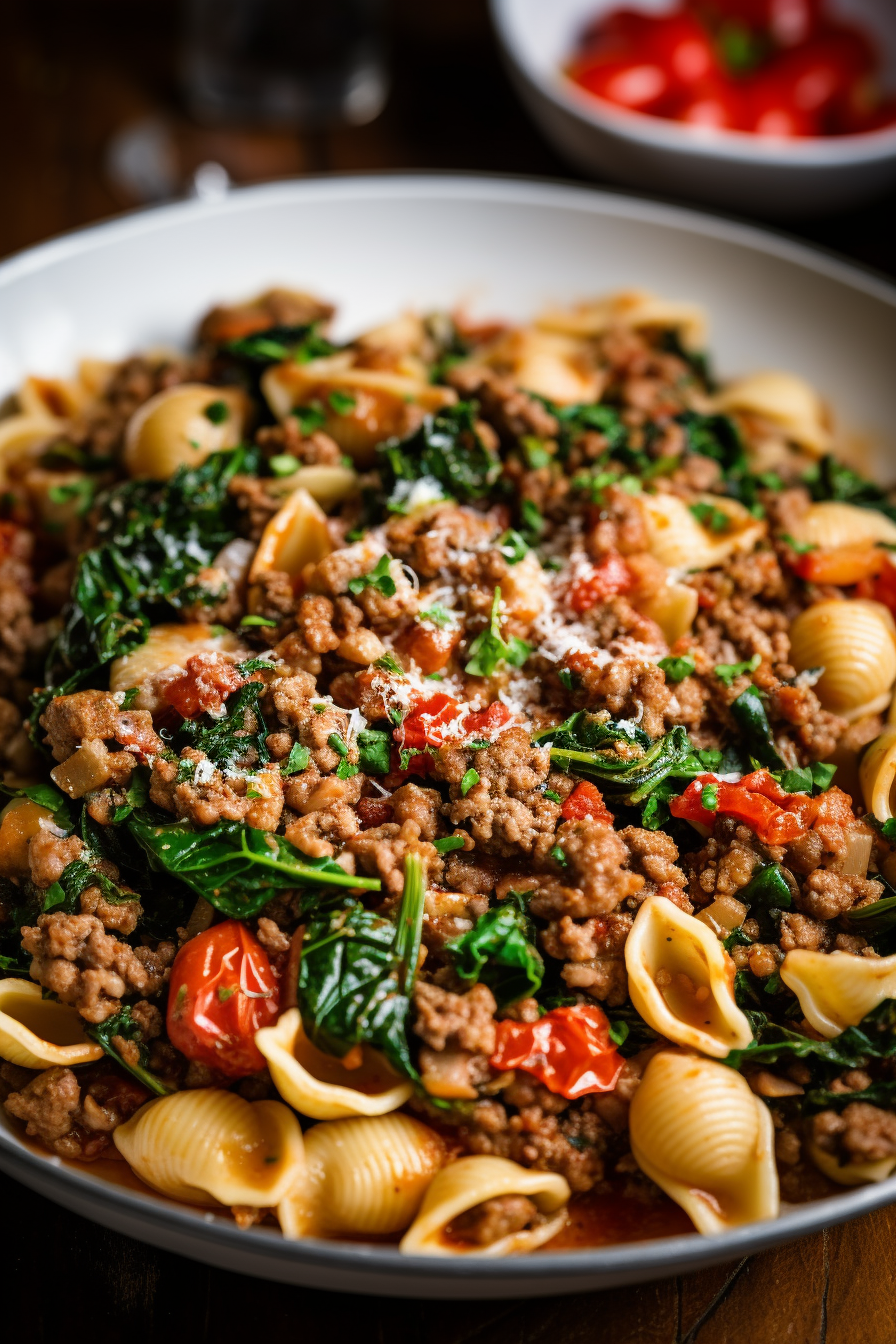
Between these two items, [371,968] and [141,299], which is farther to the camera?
[141,299]

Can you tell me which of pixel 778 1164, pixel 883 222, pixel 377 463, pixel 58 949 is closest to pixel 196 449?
pixel 377 463

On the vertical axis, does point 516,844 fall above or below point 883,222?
below

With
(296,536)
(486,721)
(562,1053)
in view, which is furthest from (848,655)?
(296,536)

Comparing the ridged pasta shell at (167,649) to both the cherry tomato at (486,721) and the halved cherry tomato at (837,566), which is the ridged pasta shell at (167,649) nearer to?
the cherry tomato at (486,721)

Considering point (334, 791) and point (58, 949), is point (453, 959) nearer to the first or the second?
point (334, 791)

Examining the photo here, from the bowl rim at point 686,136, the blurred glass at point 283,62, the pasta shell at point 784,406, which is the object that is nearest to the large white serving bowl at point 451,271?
the pasta shell at point 784,406

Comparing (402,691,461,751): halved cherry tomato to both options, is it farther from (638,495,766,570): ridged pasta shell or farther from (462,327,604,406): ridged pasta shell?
(462,327,604,406): ridged pasta shell

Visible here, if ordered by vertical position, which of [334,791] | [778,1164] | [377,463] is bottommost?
[778,1164]
